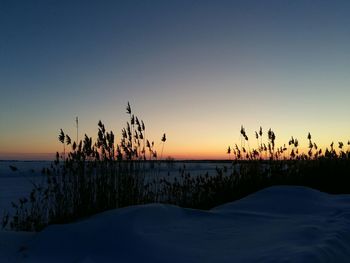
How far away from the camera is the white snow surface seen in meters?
3.01

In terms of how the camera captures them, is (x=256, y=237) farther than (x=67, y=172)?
No

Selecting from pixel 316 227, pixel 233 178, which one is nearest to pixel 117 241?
pixel 316 227

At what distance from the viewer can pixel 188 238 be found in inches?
138

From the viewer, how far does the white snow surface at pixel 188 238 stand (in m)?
3.01

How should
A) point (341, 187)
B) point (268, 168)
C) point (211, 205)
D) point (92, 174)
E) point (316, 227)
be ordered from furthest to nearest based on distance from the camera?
1. point (268, 168)
2. point (341, 187)
3. point (211, 205)
4. point (92, 174)
5. point (316, 227)

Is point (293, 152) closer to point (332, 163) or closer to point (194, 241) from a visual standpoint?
point (332, 163)

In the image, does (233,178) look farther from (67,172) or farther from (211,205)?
(67,172)

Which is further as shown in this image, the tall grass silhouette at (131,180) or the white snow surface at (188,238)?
the tall grass silhouette at (131,180)

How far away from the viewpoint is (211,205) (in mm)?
7137

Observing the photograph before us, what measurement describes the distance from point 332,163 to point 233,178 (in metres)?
2.29

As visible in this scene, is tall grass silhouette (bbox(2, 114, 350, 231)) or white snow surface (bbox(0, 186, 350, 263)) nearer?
white snow surface (bbox(0, 186, 350, 263))

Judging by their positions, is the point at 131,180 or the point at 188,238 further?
the point at 131,180

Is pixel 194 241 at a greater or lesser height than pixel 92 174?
lesser

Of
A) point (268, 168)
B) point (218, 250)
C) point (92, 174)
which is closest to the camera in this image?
point (218, 250)
